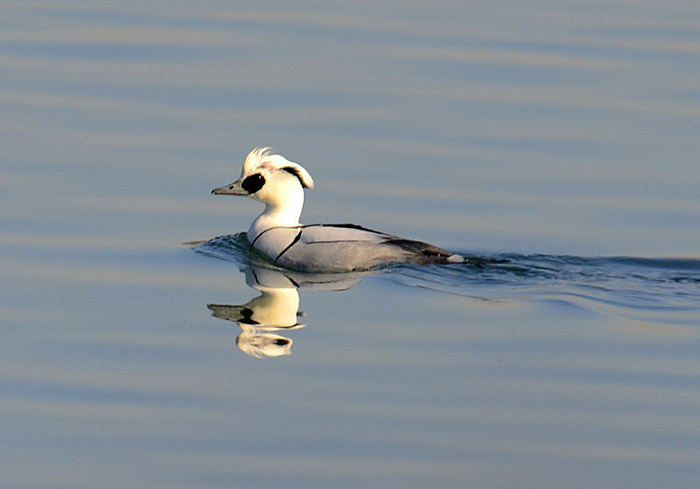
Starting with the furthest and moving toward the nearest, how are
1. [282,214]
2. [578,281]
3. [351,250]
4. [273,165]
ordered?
[282,214], [273,165], [351,250], [578,281]

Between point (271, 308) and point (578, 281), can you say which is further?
point (578, 281)

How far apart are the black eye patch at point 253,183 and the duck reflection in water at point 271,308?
0.96 meters

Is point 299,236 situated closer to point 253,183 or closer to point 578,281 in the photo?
point 253,183

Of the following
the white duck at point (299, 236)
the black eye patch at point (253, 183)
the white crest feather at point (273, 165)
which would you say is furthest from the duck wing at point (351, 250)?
the black eye patch at point (253, 183)

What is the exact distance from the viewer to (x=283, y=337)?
10359mm

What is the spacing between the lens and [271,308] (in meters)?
11.4

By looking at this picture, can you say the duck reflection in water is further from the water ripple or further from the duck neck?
the duck neck

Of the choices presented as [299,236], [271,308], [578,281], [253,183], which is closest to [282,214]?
[253,183]

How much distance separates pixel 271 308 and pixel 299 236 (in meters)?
1.89

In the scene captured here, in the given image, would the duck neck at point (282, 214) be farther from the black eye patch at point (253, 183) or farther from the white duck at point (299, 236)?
the black eye patch at point (253, 183)

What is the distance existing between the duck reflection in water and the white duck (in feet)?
0.60

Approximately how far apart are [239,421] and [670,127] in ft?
30.3

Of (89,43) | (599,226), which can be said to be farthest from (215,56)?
(599,226)

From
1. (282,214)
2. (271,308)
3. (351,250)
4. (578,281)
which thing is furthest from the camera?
(282,214)
